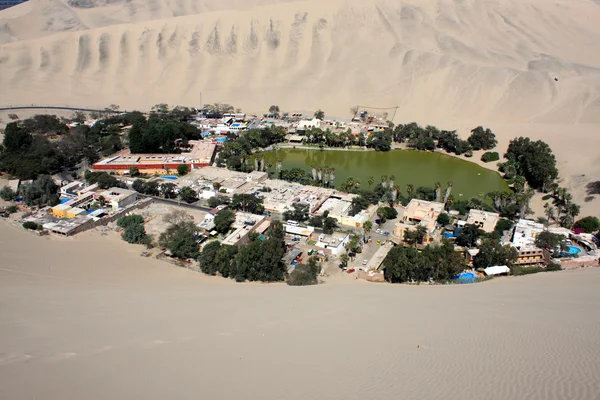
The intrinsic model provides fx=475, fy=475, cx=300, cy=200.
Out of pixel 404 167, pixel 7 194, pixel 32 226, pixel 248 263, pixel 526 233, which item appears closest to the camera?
pixel 248 263

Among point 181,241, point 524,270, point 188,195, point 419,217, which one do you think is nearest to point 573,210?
point 419,217

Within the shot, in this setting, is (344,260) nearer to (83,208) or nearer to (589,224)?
(589,224)

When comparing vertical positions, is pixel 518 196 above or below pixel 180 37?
below

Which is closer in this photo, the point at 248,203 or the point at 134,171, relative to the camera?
the point at 248,203

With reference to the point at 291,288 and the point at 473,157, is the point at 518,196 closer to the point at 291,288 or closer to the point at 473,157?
the point at 473,157

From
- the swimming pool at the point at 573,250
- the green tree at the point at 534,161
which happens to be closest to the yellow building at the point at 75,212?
→ the swimming pool at the point at 573,250

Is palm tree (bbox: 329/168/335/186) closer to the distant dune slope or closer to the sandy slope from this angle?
the sandy slope

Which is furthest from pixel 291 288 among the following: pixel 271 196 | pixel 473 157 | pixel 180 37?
pixel 180 37
